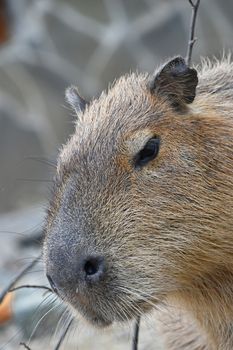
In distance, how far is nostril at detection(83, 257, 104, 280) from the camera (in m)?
2.52

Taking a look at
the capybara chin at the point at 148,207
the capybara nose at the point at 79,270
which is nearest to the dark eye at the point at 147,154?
the capybara chin at the point at 148,207

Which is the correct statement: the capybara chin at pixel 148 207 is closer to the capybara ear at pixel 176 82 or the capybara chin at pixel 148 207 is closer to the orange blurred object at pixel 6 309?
the capybara ear at pixel 176 82

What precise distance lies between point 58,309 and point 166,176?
68cm

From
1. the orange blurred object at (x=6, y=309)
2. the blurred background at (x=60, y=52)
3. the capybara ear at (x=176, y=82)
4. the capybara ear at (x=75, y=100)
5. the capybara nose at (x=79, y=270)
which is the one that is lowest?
the orange blurred object at (x=6, y=309)

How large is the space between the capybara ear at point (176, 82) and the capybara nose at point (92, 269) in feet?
2.04

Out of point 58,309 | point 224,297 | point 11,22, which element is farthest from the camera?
point 11,22

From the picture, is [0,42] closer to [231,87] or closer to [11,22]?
[11,22]

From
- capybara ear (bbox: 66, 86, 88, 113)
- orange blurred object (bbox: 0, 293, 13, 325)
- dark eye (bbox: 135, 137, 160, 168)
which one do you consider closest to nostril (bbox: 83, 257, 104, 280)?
dark eye (bbox: 135, 137, 160, 168)

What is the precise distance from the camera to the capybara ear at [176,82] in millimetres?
2816

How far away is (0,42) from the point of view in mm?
8430

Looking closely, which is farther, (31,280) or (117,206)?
(31,280)

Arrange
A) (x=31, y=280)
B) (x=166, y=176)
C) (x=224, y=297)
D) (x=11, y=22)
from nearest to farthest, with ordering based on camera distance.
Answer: (x=166, y=176) < (x=224, y=297) < (x=31, y=280) < (x=11, y=22)

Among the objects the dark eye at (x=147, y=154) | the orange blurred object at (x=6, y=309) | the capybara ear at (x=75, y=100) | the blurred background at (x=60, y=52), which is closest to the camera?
the dark eye at (x=147, y=154)

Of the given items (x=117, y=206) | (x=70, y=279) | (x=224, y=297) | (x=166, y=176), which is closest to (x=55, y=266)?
(x=70, y=279)
